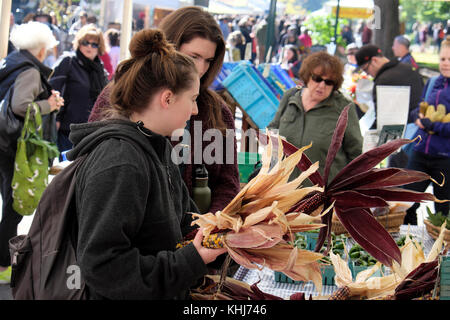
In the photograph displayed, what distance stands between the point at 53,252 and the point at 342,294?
70cm

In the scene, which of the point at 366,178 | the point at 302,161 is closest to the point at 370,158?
the point at 366,178

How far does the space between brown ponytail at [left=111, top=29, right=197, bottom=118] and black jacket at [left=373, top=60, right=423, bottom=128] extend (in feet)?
13.1

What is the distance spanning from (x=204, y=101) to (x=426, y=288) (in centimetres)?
102

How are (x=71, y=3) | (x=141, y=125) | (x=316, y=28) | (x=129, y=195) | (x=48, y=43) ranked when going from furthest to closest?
(x=316, y=28) < (x=71, y=3) < (x=48, y=43) < (x=141, y=125) < (x=129, y=195)

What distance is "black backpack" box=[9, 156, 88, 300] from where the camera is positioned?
1.29m

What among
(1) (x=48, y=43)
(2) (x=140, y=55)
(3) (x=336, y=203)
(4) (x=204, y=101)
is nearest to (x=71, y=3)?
(1) (x=48, y=43)

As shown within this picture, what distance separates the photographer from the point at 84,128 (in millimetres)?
1393

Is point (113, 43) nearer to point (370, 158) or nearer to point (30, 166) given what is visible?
point (30, 166)

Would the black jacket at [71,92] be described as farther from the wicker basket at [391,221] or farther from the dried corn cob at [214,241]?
the dried corn cob at [214,241]

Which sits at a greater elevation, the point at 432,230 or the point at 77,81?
the point at 77,81

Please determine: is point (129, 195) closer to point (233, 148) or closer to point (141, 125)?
point (141, 125)

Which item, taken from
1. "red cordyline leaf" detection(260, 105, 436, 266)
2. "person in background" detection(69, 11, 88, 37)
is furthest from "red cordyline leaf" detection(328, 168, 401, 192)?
"person in background" detection(69, 11, 88, 37)

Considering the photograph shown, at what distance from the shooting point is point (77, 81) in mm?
5199

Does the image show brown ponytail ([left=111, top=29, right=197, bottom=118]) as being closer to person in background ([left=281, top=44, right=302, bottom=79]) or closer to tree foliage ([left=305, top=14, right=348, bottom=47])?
person in background ([left=281, top=44, right=302, bottom=79])
